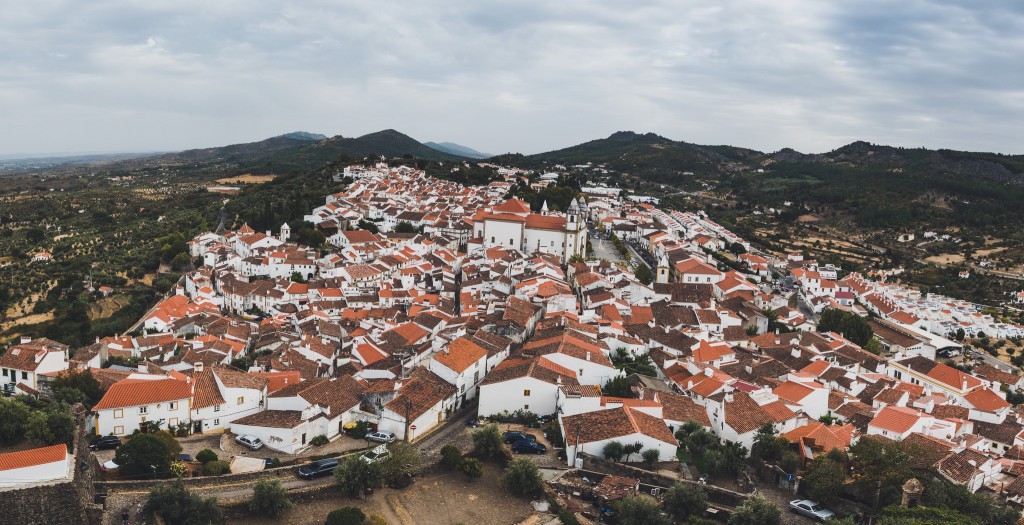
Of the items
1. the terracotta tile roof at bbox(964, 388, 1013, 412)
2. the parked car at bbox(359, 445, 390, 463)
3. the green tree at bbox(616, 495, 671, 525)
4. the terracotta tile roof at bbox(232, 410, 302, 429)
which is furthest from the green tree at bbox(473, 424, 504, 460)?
the terracotta tile roof at bbox(964, 388, 1013, 412)

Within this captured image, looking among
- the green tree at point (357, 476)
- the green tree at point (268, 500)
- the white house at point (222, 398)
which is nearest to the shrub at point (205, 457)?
the white house at point (222, 398)

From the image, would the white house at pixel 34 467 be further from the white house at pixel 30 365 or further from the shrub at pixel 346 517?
the white house at pixel 30 365

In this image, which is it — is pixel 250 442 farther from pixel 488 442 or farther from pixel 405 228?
pixel 405 228

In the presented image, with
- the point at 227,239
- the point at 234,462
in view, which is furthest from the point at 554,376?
the point at 227,239

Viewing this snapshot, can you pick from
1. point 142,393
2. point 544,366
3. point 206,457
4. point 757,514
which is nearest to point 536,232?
point 544,366

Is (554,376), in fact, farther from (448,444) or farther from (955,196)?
(955,196)

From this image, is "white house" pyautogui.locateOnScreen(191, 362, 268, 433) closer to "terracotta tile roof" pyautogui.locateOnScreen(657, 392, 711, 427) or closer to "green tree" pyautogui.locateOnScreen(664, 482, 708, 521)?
"terracotta tile roof" pyautogui.locateOnScreen(657, 392, 711, 427)
